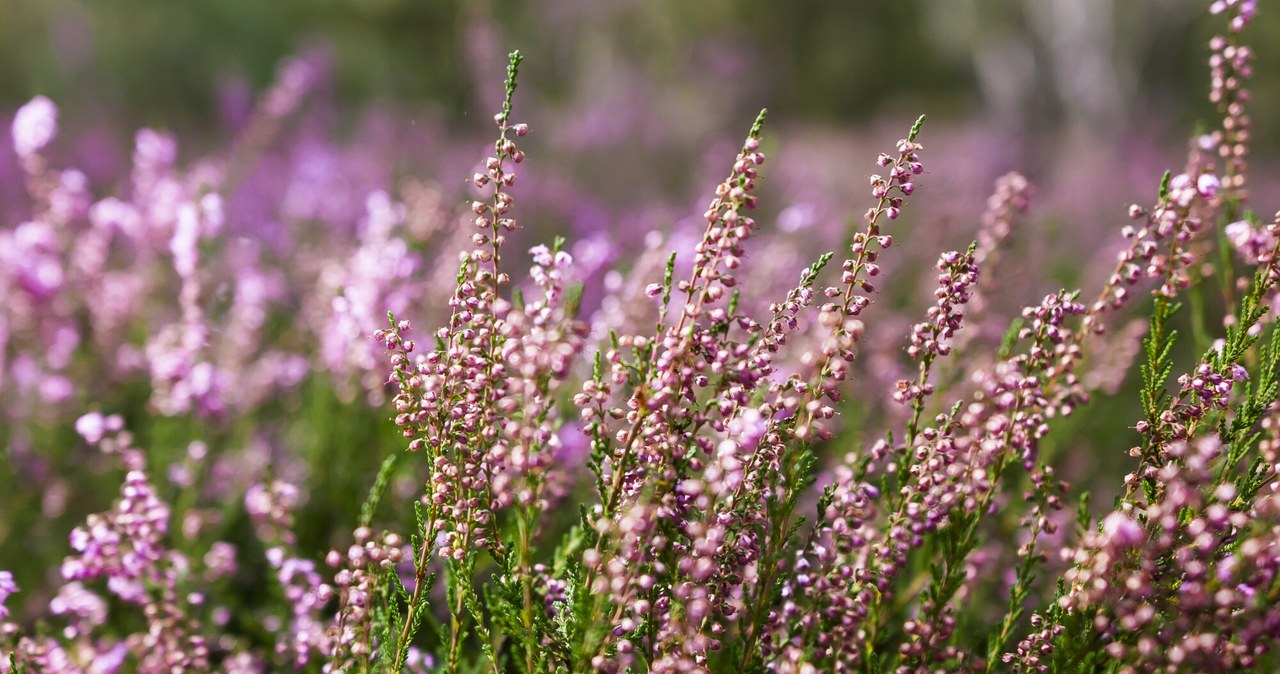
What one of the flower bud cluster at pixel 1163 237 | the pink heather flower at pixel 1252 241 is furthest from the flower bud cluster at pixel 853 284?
the pink heather flower at pixel 1252 241

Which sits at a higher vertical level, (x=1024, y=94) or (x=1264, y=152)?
(x=1024, y=94)

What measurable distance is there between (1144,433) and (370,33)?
2092 cm

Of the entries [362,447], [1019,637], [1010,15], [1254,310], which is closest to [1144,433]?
[1254,310]

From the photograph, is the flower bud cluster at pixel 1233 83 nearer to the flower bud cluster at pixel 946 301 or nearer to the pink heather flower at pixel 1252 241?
the pink heather flower at pixel 1252 241

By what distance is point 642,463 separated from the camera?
5.32 ft

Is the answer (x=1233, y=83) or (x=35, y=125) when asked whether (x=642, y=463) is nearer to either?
(x=1233, y=83)

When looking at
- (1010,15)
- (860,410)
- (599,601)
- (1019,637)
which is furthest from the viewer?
(1010,15)

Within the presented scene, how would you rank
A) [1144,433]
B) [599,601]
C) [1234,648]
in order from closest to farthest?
[1234,648]
[599,601]
[1144,433]

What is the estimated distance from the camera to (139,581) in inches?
92.0

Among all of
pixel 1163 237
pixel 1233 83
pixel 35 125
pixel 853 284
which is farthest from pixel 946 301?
pixel 35 125

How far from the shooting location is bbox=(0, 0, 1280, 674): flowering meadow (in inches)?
59.2

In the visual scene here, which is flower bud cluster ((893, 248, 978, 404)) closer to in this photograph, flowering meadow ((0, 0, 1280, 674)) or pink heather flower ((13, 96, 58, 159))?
flowering meadow ((0, 0, 1280, 674))

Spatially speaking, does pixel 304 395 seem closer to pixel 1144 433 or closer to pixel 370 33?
pixel 1144 433

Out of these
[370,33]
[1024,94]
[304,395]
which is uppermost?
[370,33]
